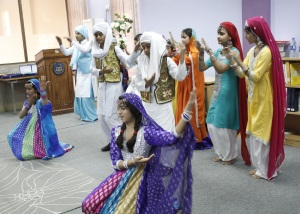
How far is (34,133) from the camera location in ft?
14.4

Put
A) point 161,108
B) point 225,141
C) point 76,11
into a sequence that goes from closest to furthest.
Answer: point 161,108 → point 225,141 → point 76,11

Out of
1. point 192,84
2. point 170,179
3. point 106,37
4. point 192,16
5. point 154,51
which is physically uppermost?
point 192,16

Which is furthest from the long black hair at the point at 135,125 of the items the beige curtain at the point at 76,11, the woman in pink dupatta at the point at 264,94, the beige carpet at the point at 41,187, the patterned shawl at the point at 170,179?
the beige curtain at the point at 76,11

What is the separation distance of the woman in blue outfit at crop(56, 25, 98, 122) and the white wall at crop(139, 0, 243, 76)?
146 centimetres

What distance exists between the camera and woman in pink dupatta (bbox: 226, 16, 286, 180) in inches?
122

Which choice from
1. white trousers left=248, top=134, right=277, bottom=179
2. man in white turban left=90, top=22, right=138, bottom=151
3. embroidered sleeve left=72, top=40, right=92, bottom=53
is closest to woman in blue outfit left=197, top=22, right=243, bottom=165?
white trousers left=248, top=134, right=277, bottom=179

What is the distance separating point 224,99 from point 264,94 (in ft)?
1.61

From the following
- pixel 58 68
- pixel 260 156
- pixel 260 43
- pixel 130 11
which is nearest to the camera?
pixel 260 43

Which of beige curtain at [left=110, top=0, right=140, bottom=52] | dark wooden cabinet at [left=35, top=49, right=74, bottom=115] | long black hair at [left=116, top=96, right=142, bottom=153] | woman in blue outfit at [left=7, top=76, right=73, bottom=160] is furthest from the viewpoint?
beige curtain at [left=110, top=0, right=140, bottom=52]

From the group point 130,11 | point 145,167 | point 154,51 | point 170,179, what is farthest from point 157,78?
point 130,11

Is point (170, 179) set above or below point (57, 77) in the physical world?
below

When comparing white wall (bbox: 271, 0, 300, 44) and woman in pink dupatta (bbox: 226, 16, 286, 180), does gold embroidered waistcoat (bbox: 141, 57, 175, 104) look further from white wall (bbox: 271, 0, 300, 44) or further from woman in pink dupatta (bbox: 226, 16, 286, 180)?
white wall (bbox: 271, 0, 300, 44)

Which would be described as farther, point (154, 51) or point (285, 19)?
point (285, 19)

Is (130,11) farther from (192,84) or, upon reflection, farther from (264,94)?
(264,94)
